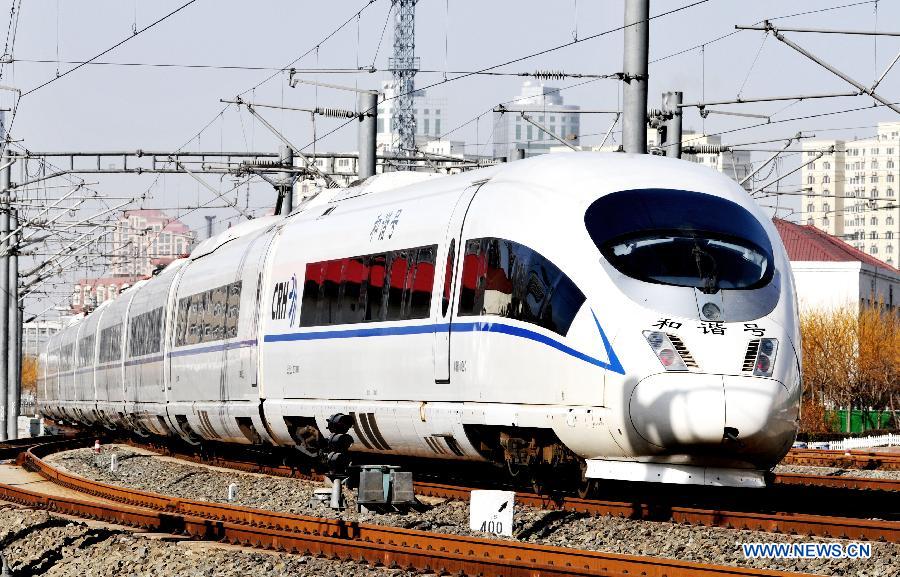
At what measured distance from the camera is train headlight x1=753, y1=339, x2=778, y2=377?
43.7 ft

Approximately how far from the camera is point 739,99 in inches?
1162

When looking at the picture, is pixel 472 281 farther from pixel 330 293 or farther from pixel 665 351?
pixel 330 293

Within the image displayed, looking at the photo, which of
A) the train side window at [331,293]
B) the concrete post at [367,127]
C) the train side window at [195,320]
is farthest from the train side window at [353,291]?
the concrete post at [367,127]

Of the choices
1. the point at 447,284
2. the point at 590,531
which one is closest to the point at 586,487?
the point at 590,531

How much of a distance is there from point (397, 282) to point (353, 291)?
1.31 metres

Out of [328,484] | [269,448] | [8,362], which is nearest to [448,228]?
[328,484]

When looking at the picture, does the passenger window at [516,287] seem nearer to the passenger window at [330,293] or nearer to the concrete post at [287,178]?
the passenger window at [330,293]

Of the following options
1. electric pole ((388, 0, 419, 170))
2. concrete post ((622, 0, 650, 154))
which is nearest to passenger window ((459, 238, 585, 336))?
concrete post ((622, 0, 650, 154))

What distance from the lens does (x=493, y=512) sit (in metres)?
14.2

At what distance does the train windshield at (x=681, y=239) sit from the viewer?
546 inches

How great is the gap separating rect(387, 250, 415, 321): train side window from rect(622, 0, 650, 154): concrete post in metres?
5.28

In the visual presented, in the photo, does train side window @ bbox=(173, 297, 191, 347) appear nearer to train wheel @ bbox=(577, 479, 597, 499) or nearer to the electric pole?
train wheel @ bbox=(577, 479, 597, 499)

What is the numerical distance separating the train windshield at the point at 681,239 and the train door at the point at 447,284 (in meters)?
2.05

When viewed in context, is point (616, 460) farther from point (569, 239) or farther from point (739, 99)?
point (739, 99)
